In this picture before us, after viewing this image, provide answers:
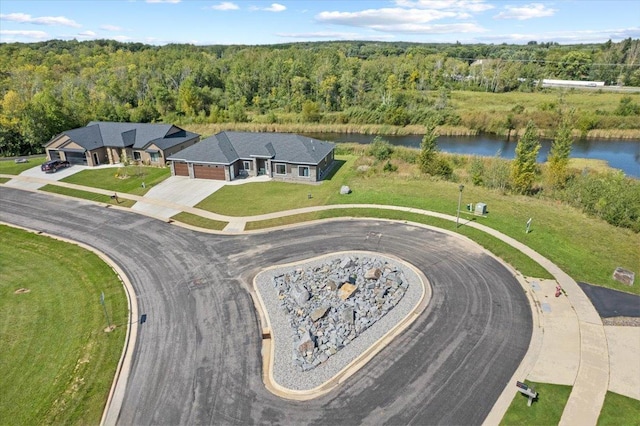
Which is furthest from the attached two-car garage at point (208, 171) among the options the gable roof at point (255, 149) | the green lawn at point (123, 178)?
the green lawn at point (123, 178)

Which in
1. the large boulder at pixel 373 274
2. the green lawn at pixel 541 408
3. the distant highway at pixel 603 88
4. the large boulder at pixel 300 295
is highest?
the distant highway at pixel 603 88

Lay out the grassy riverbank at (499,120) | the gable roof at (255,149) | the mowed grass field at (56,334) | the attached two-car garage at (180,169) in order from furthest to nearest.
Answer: the grassy riverbank at (499,120) → the attached two-car garage at (180,169) → the gable roof at (255,149) → the mowed grass field at (56,334)

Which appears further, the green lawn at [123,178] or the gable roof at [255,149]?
the gable roof at [255,149]

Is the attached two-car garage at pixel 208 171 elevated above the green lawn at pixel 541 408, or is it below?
above

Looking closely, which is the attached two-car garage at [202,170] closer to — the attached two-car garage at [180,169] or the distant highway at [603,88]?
the attached two-car garage at [180,169]

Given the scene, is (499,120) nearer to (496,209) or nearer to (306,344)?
(496,209)

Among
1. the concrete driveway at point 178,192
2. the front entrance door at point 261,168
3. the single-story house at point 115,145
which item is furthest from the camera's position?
the single-story house at point 115,145

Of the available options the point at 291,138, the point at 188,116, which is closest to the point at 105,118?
the point at 188,116

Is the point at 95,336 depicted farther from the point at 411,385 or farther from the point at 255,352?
the point at 411,385
